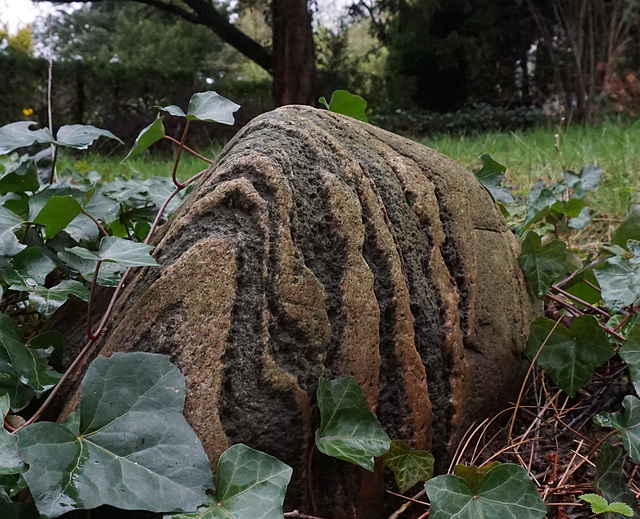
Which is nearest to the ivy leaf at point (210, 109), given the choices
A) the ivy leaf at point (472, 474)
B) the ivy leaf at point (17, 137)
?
the ivy leaf at point (17, 137)

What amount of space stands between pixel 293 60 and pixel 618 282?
215 inches

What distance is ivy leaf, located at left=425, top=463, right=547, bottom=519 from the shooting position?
3.09ft

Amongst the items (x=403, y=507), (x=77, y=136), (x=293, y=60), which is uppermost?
(x=293, y=60)

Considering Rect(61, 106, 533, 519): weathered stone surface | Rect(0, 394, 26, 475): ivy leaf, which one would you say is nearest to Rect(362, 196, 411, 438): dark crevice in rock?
Rect(61, 106, 533, 519): weathered stone surface

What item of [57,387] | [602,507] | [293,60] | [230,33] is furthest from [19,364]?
[230,33]

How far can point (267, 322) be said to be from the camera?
0.98 metres

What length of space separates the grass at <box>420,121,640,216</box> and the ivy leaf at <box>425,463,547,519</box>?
1807 mm

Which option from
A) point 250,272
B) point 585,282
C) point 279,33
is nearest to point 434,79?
point 279,33

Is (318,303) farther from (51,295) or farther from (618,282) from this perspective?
(618,282)

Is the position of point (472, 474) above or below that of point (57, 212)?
below

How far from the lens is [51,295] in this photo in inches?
44.9

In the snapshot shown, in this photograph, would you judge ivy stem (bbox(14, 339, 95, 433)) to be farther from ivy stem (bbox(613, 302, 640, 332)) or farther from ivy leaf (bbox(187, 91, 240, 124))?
ivy stem (bbox(613, 302, 640, 332))

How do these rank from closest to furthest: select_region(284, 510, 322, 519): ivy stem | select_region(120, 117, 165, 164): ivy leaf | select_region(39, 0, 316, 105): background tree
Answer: select_region(284, 510, 322, 519): ivy stem, select_region(120, 117, 165, 164): ivy leaf, select_region(39, 0, 316, 105): background tree

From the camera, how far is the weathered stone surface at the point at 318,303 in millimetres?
959
